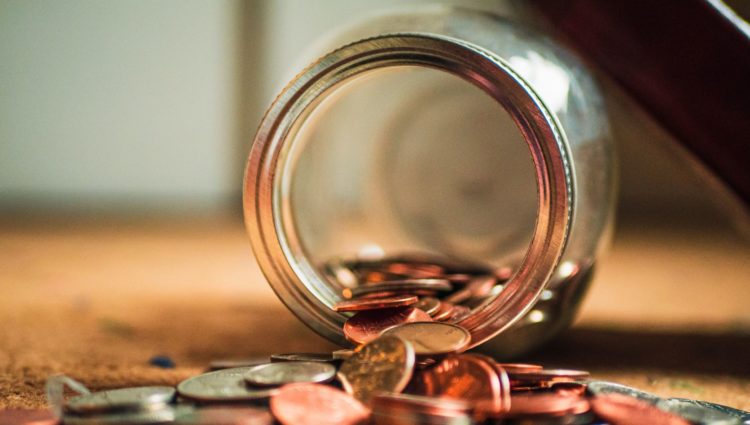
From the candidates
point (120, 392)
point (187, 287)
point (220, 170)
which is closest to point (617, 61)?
point (120, 392)

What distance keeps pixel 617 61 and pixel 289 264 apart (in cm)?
53

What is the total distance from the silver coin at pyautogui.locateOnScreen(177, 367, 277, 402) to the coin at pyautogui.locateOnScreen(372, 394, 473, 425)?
0.10 metres

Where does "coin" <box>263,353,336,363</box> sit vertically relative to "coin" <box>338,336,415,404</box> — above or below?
above

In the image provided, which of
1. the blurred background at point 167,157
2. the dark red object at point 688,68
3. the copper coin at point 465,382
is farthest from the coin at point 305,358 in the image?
the blurred background at point 167,157

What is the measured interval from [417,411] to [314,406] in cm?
9

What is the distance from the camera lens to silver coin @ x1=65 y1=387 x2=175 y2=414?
1.78ft

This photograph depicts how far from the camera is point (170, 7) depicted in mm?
2852

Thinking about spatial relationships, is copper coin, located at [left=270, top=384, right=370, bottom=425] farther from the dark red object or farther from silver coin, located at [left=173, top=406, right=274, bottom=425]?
the dark red object

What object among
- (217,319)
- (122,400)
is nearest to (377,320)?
(122,400)

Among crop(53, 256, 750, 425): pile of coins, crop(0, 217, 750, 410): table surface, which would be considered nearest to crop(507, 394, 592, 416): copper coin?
crop(53, 256, 750, 425): pile of coins

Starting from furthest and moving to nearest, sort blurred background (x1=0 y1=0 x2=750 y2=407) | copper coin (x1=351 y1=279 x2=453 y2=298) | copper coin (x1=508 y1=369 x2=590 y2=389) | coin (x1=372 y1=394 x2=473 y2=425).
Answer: blurred background (x1=0 y1=0 x2=750 y2=407) < copper coin (x1=351 y1=279 x2=453 y2=298) < copper coin (x1=508 y1=369 x2=590 y2=389) < coin (x1=372 y1=394 x2=473 y2=425)

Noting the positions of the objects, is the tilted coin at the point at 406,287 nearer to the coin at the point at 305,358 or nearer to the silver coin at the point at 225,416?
the coin at the point at 305,358

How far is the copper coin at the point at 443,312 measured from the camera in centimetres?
70

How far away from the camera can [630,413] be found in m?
0.55
